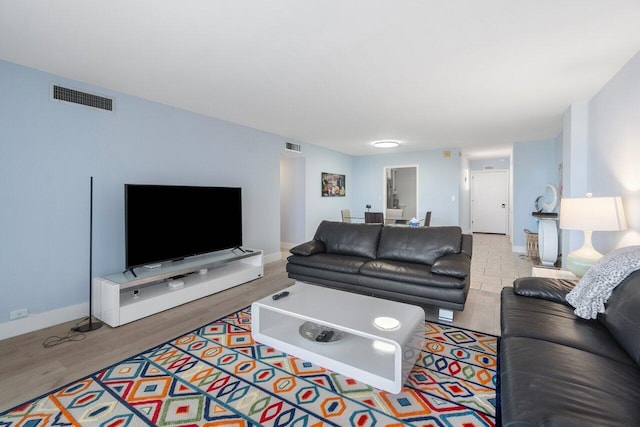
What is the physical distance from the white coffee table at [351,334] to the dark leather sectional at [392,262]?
26.4 inches

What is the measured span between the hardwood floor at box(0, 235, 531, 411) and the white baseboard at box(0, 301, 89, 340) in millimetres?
68

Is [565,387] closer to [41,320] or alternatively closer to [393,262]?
[393,262]

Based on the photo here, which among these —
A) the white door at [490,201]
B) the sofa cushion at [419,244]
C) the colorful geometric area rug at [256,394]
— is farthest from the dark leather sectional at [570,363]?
the white door at [490,201]

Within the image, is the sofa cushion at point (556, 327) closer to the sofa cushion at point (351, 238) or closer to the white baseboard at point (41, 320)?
the sofa cushion at point (351, 238)

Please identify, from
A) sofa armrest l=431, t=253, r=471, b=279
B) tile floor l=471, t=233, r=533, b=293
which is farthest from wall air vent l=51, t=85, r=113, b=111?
tile floor l=471, t=233, r=533, b=293

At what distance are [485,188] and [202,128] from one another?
28.0 ft

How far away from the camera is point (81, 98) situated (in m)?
3.00

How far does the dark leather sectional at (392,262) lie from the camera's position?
2.86 metres

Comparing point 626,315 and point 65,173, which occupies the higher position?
point 65,173

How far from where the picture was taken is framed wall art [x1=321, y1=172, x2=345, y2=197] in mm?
7133

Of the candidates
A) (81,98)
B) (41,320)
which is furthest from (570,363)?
(81,98)

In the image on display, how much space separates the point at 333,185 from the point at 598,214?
539 centimetres

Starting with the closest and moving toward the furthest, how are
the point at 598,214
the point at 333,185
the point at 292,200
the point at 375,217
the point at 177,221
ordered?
the point at 598,214 → the point at 177,221 → the point at 375,217 → the point at 292,200 → the point at 333,185

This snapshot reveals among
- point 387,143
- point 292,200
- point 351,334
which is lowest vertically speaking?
point 351,334
